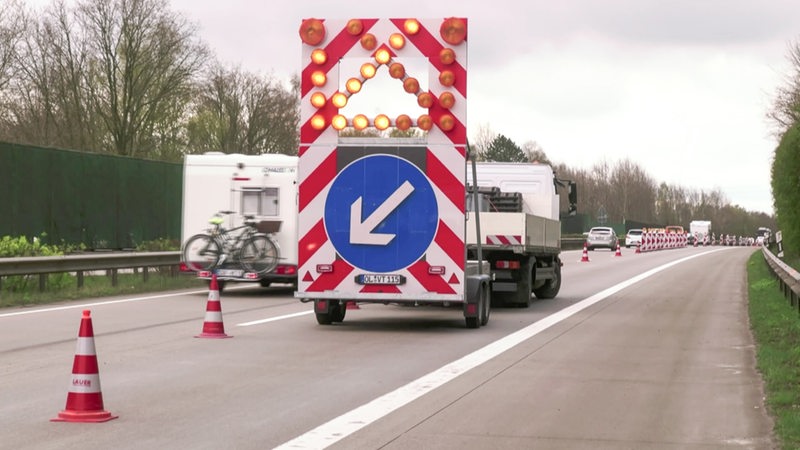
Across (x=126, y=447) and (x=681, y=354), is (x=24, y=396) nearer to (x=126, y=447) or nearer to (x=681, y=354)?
(x=126, y=447)

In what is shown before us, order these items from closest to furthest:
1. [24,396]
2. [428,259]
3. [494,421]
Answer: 1. [494,421]
2. [24,396]
3. [428,259]

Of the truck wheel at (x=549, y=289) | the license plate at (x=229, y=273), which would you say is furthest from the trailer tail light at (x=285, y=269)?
the truck wheel at (x=549, y=289)

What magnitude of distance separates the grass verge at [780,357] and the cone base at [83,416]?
437cm

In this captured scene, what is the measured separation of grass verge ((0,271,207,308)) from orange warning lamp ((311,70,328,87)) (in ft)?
23.4

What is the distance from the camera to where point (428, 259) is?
46.9ft

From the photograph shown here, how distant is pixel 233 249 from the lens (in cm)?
2148

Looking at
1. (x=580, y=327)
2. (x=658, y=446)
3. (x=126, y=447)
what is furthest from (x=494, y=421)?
(x=580, y=327)

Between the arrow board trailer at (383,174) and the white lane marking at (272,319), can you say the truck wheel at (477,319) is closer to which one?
the arrow board trailer at (383,174)

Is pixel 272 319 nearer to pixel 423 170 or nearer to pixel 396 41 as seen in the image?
pixel 423 170

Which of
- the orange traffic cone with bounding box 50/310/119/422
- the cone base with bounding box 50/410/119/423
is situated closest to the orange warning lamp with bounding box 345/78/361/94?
the orange traffic cone with bounding box 50/310/119/422

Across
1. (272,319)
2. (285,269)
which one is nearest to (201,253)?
(285,269)

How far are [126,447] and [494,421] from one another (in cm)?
249

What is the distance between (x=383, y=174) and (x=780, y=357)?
5217mm

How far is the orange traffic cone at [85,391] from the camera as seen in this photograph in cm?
786
